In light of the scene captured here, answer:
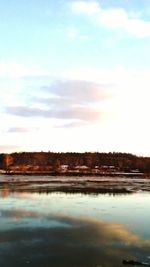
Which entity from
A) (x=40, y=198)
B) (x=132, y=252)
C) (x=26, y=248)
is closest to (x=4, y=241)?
(x=26, y=248)

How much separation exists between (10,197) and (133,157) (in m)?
136

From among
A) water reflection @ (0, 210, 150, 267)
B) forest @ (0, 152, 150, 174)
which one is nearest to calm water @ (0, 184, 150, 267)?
water reflection @ (0, 210, 150, 267)

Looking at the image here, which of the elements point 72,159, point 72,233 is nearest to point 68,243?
point 72,233

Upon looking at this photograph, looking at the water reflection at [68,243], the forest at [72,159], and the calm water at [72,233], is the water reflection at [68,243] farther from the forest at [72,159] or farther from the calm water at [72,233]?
the forest at [72,159]

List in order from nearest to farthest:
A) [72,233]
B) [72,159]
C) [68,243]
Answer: [68,243]
[72,233]
[72,159]

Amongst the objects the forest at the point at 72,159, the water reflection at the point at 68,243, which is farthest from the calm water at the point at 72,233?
the forest at the point at 72,159

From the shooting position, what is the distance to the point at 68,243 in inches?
628

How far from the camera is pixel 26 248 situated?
584 inches

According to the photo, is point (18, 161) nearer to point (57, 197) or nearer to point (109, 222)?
point (57, 197)

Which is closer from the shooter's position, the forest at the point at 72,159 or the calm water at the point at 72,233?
the calm water at the point at 72,233

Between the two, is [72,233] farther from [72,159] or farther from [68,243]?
[72,159]

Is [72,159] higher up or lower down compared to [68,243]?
higher up

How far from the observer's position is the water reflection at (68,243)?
13.4 metres

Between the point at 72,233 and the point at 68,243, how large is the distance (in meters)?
1.79
